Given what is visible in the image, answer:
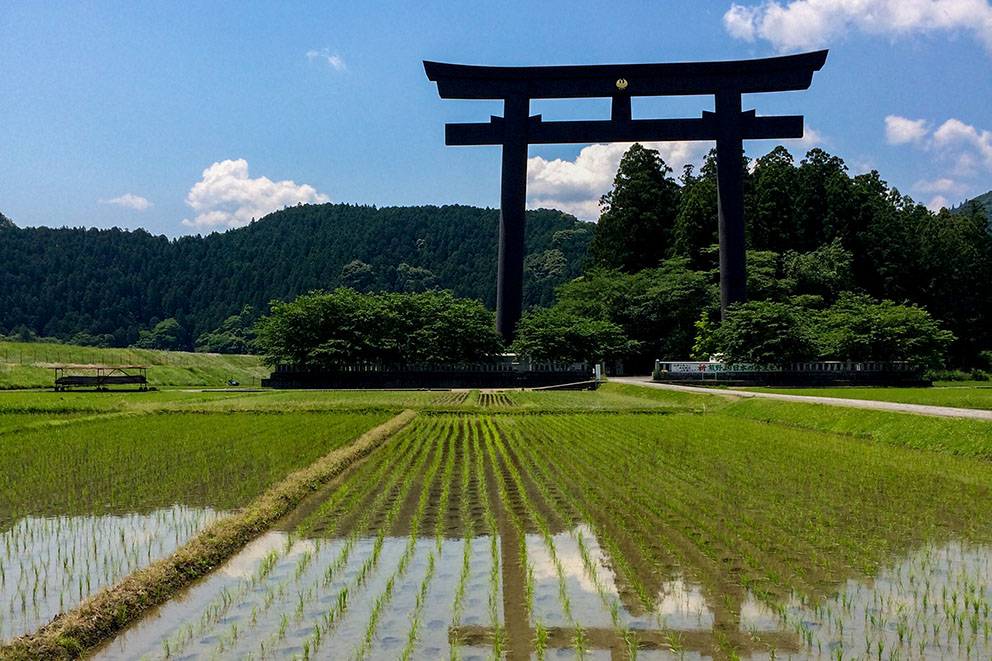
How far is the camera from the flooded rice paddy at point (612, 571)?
486 centimetres

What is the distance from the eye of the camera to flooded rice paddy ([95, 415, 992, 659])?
15.9ft

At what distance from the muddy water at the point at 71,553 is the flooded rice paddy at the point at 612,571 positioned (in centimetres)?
77

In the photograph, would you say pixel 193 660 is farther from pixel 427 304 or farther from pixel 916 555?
pixel 427 304

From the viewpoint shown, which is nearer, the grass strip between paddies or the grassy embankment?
the grass strip between paddies

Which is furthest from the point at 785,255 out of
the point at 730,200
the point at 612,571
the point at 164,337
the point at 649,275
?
the point at 164,337

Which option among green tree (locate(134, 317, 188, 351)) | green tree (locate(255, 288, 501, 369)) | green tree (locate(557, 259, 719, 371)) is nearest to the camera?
green tree (locate(255, 288, 501, 369))

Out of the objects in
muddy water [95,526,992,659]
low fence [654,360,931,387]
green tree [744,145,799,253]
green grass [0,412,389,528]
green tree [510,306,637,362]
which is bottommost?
green grass [0,412,389,528]

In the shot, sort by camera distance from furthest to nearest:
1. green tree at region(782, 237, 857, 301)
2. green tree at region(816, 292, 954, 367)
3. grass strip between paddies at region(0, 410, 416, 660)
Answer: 1. green tree at region(782, 237, 857, 301)
2. green tree at region(816, 292, 954, 367)
3. grass strip between paddies at region(0, 410, 416, 660)

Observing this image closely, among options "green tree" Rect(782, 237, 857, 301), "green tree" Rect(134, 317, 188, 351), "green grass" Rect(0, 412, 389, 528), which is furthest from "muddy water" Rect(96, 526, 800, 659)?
Answer: "green tree" Rect(134, 317, 188, 351)

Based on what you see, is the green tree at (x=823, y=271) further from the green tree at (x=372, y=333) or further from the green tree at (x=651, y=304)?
the green tree at (x=372, y=333)

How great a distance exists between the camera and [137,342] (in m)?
107

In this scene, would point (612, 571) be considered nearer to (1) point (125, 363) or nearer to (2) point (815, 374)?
(2) point (815, 374)

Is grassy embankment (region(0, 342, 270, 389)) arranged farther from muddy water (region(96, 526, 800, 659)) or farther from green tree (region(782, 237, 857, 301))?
muddy water (region(96, 526, 800, 659))

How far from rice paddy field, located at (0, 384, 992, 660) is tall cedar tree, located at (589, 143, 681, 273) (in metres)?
44.7
